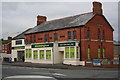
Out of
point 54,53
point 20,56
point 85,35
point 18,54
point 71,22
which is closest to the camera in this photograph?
point 85,35

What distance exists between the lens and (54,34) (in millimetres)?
43906

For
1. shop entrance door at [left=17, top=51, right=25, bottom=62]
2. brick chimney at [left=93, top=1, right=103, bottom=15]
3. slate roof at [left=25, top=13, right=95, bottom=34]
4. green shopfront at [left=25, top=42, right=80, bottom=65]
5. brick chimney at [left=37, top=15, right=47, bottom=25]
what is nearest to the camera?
green shopfront at [left=25, top=42, right=80, bottom=65]

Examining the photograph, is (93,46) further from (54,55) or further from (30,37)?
(30,37)

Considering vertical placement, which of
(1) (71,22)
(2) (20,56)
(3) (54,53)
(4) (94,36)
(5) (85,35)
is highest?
(1) (71,22)

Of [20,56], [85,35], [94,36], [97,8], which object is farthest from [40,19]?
[85,35]

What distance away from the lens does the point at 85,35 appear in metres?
37.8

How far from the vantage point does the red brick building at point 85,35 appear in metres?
37.8

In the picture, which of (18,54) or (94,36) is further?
(18,54)

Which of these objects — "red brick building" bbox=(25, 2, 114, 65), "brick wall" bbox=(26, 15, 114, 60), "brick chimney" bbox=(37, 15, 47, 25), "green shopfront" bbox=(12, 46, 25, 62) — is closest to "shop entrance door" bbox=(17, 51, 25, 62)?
"green shopfront" bbox=(12, 46, 25, 62)

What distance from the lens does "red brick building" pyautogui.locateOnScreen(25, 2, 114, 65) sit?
124ft

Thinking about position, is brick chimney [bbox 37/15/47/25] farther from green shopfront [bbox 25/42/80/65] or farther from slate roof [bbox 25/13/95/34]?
green shopfront [bbox 25/42/80/65]

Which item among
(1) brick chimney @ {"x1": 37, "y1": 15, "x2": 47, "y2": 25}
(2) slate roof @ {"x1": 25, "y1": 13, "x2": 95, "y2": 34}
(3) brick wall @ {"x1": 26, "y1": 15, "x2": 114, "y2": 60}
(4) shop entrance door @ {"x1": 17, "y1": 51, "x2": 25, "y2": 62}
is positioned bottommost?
(4) shop entrance door @ {"x1": 17, "y1": 51, "x2": 25, "y2": 62}

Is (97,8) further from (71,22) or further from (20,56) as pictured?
(20,56)

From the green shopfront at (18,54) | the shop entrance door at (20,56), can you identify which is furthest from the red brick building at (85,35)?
the shop entrance door at (20,56)
